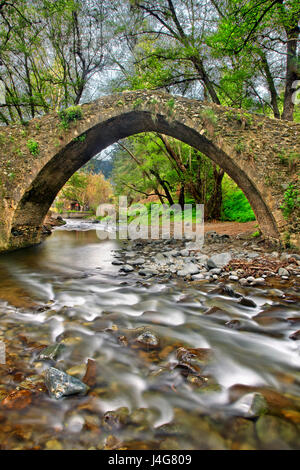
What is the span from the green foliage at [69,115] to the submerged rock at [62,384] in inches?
291

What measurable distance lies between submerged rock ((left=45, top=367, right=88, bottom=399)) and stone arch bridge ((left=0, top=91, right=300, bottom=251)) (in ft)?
19.6

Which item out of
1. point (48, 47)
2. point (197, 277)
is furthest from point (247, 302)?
point (48, 47)

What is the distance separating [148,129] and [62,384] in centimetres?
846

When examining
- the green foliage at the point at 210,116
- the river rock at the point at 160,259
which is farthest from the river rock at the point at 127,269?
the green foliage at the point at 210,116

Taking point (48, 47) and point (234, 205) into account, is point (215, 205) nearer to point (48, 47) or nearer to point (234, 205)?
point (234, 205)

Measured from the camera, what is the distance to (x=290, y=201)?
19.5ft

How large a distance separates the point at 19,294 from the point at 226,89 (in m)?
10.7

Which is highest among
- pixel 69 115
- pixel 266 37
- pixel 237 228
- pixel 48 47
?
pixel 48 47

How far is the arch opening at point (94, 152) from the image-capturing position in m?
6.73

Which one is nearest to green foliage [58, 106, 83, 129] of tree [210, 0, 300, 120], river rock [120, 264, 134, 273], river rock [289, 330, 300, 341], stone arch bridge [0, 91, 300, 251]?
stone arch bridge [0, 91, 300, 251]

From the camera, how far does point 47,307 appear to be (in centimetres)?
338

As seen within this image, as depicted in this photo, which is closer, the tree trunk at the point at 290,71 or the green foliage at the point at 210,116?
the green foliage at the point at 210,116

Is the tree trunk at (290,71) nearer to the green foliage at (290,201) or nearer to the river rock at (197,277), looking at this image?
the green foliage at (290,201)
